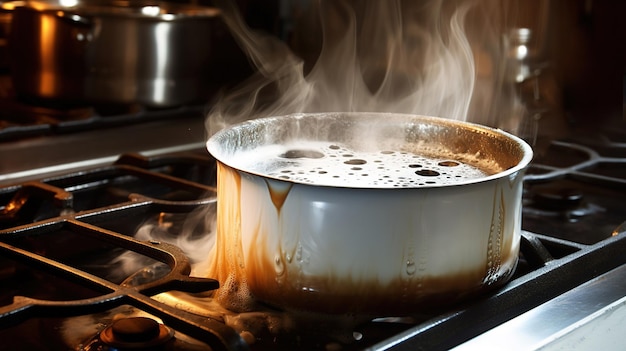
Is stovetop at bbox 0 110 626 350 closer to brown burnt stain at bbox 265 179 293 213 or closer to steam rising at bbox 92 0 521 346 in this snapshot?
brown burnt stain at bbox 265 179 293 213

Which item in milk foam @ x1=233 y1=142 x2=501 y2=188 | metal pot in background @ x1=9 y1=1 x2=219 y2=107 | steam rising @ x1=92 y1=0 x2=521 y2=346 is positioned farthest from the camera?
steam rising @ x1=92 y1=0 x2=521 y2=346

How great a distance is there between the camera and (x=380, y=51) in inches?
57.7

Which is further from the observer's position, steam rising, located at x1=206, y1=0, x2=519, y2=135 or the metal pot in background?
steam rising, located at x1=206, y1=0, x2=519, y2=135

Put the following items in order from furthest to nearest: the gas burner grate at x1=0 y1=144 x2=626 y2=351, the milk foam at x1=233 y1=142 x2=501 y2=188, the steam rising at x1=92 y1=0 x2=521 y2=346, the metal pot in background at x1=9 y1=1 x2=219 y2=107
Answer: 1. the steam rising at x1=92 y1=0 x2=521 y2=346
2. the metal pot in background at x1=9 y1=1 x2=219 y2=107
3. the milk foam at x1=233 y1=142 x2=501 y2=188
4. the gas burner grate at x1=0 y1=144 x2=626 y2=351

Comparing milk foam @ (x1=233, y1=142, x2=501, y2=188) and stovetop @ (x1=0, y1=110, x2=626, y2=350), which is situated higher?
milk foam @ (x1=233, y1=142, x2=501, y2=188)

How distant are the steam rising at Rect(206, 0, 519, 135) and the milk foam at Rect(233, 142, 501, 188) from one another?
21.7 inches

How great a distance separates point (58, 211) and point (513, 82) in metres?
0.83

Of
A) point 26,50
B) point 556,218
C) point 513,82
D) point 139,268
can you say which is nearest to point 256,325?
point 139,268

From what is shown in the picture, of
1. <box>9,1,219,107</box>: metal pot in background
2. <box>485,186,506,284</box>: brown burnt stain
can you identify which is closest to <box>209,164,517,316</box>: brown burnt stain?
<box>485,186,506,284</box>: brown burnt stain

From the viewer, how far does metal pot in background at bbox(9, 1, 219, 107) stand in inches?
46.3

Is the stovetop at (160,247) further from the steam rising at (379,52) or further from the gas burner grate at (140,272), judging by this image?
the steam rising at (379,52)

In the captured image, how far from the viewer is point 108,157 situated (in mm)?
1065

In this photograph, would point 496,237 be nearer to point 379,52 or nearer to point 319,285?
point 319,285

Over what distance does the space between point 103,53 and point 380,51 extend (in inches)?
20.1
